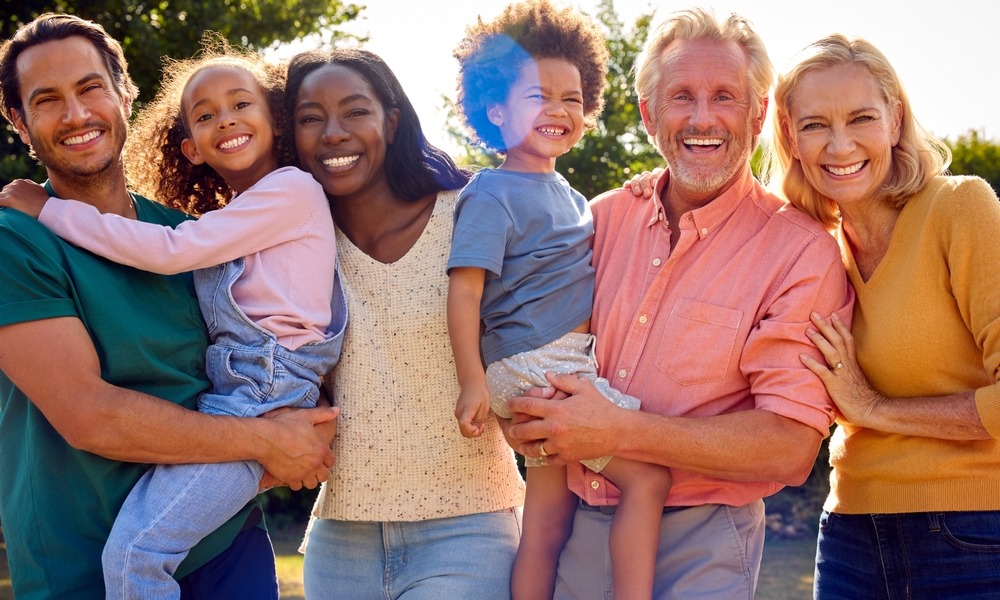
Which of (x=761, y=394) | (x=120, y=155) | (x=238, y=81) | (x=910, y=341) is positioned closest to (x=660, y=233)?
(x=761, y=394)

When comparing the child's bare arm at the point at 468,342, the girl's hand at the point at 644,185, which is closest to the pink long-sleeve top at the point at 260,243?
the child's bare arm at the point at 468,342

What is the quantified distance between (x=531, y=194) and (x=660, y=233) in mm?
434

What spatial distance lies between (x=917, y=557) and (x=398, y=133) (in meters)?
2.11

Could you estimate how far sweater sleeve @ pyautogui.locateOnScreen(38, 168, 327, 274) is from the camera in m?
2.74

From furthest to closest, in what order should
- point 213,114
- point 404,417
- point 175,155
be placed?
point 175,155, point 213,114, point 404,417

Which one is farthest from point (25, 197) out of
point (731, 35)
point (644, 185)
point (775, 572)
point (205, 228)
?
point (775, 572)

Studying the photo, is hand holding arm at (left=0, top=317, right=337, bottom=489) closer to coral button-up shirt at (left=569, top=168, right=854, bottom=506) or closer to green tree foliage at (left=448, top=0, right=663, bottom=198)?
coral button-up shirt at (left=569, top=168, right=854, bottom=506)

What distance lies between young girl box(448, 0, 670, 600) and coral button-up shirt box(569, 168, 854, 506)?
9cm

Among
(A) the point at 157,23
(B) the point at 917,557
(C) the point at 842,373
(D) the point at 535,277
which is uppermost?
(A) the point at 157,23

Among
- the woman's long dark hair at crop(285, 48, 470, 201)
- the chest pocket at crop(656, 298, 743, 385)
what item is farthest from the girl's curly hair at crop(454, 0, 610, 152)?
the chest pocket at crop(656, 298, 743, 385)

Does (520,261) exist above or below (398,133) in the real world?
below

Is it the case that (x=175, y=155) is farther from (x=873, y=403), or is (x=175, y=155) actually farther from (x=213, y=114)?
(x=873, y=403)

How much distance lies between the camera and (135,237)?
2.76 meters

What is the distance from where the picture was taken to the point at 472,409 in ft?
9.27
